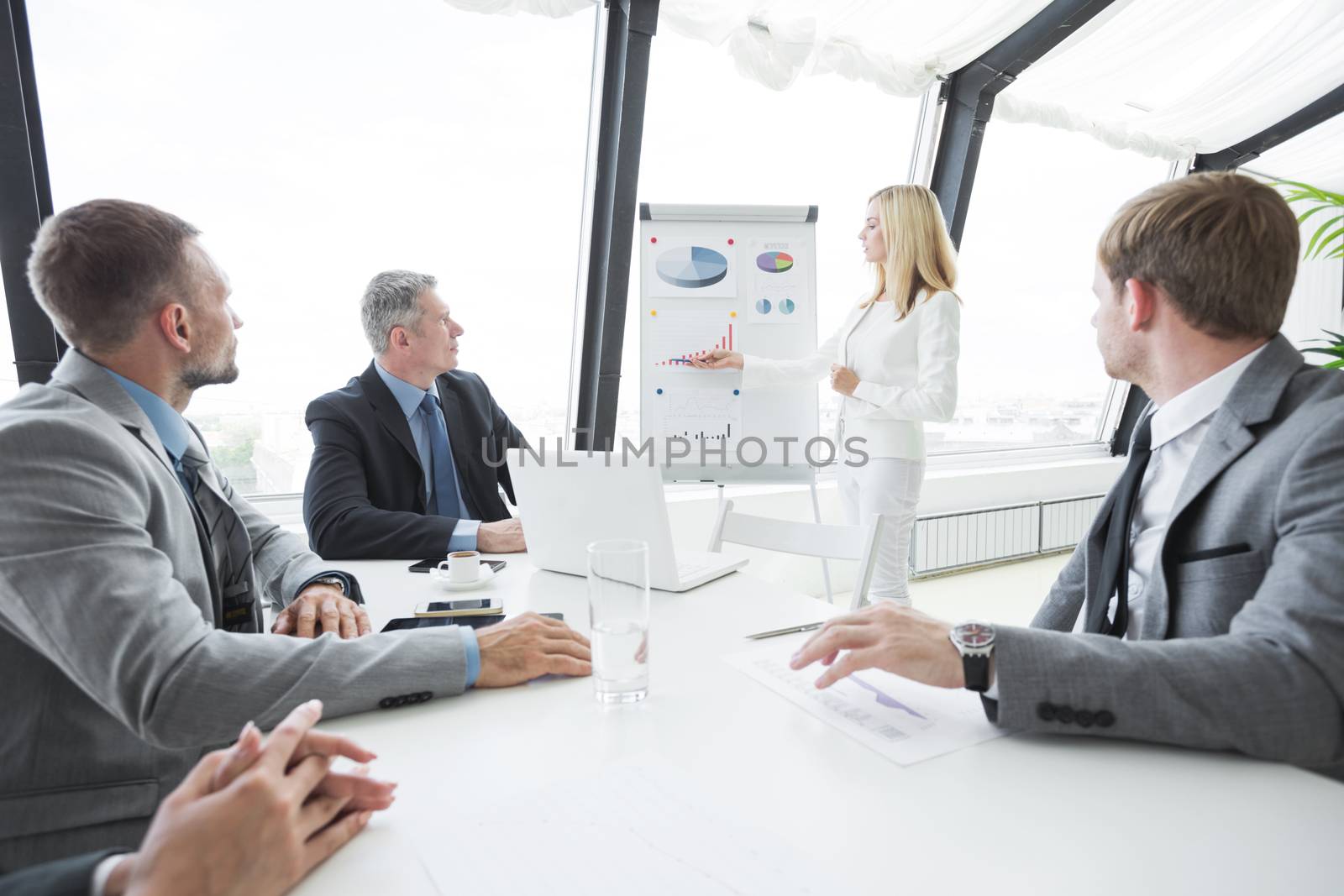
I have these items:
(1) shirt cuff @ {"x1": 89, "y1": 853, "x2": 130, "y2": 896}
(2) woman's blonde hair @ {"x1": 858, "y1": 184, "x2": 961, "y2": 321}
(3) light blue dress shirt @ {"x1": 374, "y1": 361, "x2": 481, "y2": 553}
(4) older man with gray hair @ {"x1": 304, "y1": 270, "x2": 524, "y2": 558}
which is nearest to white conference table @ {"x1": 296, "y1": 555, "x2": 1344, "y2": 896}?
(1) shirt cuff @ {"x1": 89, "y1": 853, "x2": 130, "y2": 896}

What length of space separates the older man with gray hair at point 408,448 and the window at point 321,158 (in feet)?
1.59

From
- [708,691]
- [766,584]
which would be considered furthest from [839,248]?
[708,691]

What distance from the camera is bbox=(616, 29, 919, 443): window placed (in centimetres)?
336

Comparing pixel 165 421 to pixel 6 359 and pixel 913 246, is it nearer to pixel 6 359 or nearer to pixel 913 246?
pixel 6 359

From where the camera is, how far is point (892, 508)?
3045 mm

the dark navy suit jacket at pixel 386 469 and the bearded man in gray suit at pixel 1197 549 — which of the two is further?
the dark navy suit jacket at pixel 386 469

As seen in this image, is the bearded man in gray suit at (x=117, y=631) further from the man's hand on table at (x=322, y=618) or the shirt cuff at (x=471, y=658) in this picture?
the man's hand on table at (x=322, y=618)

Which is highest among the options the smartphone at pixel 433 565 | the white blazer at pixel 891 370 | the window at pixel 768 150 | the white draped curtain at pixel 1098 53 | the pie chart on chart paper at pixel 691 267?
the white draped curtain at pixel 1098 53

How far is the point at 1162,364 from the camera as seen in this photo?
1263 mm

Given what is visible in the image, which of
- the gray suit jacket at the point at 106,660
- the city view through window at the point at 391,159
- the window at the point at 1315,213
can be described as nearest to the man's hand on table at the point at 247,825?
the gray suit jacket at the point at 106,660

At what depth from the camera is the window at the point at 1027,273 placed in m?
4.56

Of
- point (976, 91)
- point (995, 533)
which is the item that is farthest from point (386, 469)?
point (995, 533)

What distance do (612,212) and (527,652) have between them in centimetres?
253

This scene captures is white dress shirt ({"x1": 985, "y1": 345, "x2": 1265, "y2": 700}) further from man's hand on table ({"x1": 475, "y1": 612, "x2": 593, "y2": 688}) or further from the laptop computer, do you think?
man's hand on table ({"x1": 475, "y1": 612, "x2": 593, "y2": 688})
